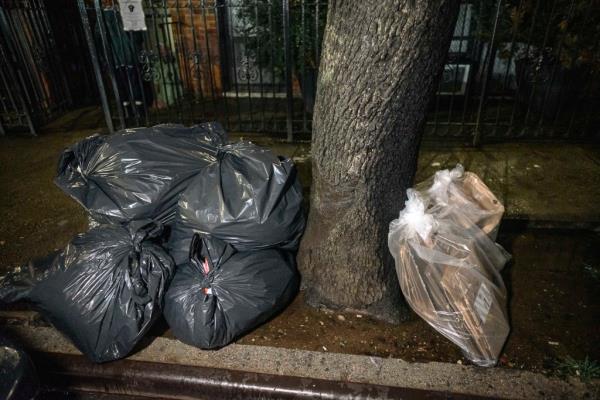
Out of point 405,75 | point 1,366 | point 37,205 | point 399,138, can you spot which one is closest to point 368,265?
point 399,138

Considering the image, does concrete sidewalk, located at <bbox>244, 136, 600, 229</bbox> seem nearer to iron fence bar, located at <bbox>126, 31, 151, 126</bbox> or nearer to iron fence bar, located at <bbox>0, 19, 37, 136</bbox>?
iron fence bar, located at <bbox>126, 31, 151, 126</bbox>

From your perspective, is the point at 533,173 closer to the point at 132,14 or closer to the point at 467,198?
the point at 467,198

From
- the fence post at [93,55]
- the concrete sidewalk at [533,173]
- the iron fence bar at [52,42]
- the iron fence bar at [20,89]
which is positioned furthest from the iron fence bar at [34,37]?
the concrete sidewalk at [533,173]

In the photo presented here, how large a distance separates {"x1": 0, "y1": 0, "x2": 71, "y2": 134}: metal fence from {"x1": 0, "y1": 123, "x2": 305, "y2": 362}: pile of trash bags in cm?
356

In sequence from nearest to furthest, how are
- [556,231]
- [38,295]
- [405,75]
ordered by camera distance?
[405,75] → [38,295] → [556,231]

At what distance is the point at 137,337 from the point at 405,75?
5.55 ft

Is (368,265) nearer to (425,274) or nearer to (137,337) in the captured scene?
(425,274)

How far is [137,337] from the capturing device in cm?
187

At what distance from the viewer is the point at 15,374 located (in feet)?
4.67

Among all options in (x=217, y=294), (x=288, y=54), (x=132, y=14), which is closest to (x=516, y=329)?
(x=217, y=294)

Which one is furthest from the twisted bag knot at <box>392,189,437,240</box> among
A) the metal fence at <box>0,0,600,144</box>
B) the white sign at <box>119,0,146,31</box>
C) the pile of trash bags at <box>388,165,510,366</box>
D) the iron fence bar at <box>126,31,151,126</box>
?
the white sign at <box>119,0,146,31</box>

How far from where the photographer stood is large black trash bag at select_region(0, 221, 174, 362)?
1.84 metres

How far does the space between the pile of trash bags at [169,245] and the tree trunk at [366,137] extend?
0.21 m

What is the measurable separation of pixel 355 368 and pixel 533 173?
2.78 m
